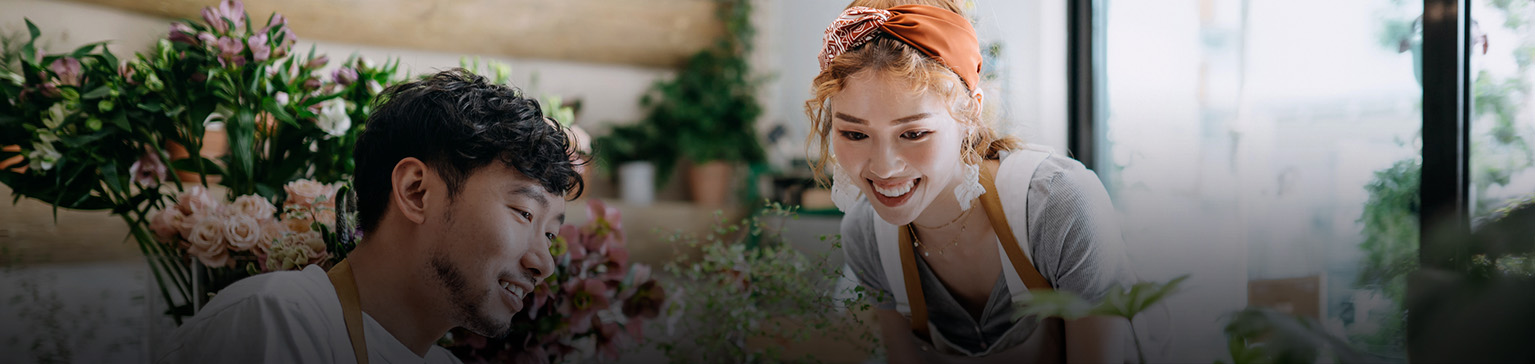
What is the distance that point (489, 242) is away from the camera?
32.0 inches

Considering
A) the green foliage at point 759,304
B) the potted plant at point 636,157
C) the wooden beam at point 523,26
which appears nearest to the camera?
the green foliage at point 759,304

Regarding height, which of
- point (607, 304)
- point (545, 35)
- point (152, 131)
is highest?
point (545, 35)

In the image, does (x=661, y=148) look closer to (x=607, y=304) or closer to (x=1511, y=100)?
(x=607, y=304)

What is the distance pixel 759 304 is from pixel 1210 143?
0.70m

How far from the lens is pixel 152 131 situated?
0.93m

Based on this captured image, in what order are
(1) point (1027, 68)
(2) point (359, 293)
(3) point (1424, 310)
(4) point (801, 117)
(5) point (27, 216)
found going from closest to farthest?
1. (3) point (1424, 310)
2. (2) point (359, 293)
3. (5) point (27, 216)
4. (1) point (1027, 68)
5. (4) point (801, 117)

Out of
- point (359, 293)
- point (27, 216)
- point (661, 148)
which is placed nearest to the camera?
point (359, 293)

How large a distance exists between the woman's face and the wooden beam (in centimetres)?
87

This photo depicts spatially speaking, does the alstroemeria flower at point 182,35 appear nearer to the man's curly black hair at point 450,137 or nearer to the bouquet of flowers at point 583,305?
the man's curly black hair at point 450,137

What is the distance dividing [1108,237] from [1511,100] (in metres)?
0.55

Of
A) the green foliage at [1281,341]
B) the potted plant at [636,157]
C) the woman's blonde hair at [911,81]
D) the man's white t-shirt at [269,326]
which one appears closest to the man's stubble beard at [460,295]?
the man's white t-shirt at [269,326]

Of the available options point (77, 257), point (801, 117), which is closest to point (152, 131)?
point (77, 257)

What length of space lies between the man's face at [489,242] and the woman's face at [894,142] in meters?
0.35

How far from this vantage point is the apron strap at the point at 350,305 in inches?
31.0
